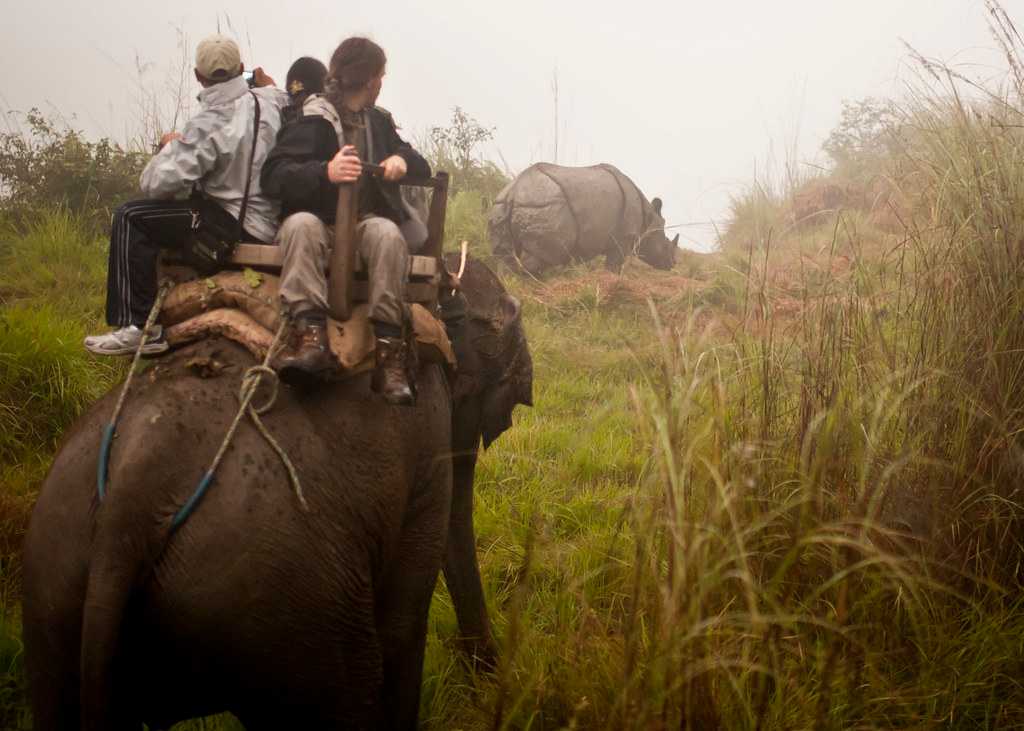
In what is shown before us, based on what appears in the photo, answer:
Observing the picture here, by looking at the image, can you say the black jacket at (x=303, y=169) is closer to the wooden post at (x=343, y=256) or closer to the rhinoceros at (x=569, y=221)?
the wooden post at (x=343, y=256)

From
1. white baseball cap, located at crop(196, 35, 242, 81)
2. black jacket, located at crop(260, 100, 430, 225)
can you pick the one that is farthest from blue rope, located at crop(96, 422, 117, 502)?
white baseball cap, located at crop(196, 35, 242, 81)

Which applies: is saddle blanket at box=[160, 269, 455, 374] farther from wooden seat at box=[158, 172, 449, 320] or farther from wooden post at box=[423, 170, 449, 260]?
wooden post at box=[423, 170, 449, 260]

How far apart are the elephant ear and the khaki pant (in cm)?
100

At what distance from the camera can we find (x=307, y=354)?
2.21 metres

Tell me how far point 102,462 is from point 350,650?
736mm

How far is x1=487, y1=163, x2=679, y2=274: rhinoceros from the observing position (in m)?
9.60

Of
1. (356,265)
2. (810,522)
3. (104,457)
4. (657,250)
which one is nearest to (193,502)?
(104,457)

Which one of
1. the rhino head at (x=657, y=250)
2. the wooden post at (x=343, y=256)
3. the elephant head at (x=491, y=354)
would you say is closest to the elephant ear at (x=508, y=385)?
the elephant head at (x=491, y=354)

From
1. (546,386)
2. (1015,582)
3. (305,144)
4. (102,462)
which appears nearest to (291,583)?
(102,462)

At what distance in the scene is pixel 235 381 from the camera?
219 centimetres

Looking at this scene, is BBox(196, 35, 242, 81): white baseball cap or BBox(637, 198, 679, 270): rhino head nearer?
BBox(196, 35, 242, 81): white baseball cap

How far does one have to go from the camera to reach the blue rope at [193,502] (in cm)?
195

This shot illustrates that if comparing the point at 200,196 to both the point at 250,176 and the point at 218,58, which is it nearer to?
the point at 250,176

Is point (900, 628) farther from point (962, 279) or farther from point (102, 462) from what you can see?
point (102, 462)
